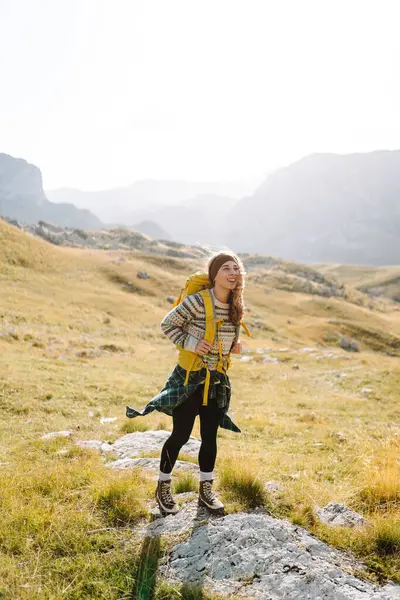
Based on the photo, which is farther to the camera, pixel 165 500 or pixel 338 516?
pixel 165 500

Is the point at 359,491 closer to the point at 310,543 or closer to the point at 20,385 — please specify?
the point at 310,543

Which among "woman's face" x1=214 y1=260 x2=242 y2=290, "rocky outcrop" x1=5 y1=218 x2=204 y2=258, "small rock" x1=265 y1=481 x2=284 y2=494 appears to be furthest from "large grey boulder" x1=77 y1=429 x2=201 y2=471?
"rocky outcrop" x1=5 y1=218 x2=204 y2=258

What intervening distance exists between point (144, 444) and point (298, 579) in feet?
14.3

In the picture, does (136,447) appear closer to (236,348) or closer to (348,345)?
(236,348)

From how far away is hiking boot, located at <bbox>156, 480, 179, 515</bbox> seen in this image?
419 centimetres

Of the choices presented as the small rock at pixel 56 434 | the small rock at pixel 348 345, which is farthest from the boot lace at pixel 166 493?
the small rock at pixel 348 345

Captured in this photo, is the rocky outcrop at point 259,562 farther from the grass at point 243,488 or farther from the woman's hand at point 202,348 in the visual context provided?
the woman's hand at point 202,348

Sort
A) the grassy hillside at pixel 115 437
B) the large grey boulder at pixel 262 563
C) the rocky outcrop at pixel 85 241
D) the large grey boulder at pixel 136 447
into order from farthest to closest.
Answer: the rocky outcrop at pixel 85 241, the large grey boulder at pixel 136 447, the grassy hillside at pixel 115 437, the large grey boulder at pixel 262 563

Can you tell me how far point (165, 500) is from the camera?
167 inches

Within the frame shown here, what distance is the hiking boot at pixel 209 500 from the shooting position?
412 centimetres

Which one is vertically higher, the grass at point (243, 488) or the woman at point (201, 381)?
the woman at point (201, 381)

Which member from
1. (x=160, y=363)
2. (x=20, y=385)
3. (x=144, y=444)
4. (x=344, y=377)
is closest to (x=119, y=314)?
(x=160, y=363)

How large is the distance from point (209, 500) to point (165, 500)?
468mm

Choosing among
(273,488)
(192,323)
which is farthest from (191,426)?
(273,488)
